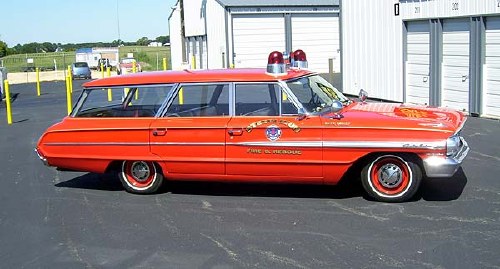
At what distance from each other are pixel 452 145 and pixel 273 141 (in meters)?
1.89

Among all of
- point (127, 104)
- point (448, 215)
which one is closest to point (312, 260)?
point (448, 215)

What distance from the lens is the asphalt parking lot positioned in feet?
17.5

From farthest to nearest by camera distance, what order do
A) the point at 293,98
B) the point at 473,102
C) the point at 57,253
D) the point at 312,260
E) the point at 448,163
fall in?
the point at 473,102, the point at 293,98, the point at 448,163, the point at 57,253, the point at 312,260

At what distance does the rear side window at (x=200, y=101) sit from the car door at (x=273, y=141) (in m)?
0.22

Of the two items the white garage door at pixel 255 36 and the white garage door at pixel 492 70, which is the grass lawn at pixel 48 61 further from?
the white garage door at pixel 492 70

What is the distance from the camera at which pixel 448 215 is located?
636 centimetres

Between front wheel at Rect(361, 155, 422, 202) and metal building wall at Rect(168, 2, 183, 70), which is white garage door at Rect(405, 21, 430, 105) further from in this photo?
metal building wall at Rect(168, 2, 183, 70)

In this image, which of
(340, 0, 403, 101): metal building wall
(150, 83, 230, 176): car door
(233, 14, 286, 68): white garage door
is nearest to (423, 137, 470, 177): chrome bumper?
(150, 83, 230, 176): car door

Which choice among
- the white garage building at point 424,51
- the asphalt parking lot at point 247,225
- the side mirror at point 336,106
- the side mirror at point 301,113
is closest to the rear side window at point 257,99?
the side mirror at point 301,113

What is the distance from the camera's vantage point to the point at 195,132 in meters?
7.24

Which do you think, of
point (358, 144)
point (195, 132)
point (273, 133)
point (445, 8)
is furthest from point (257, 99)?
point (445, 8)

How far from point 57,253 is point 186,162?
207 cm

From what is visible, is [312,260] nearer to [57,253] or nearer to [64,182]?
[57,253]

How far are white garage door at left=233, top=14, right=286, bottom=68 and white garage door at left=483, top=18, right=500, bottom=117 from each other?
1906cm
